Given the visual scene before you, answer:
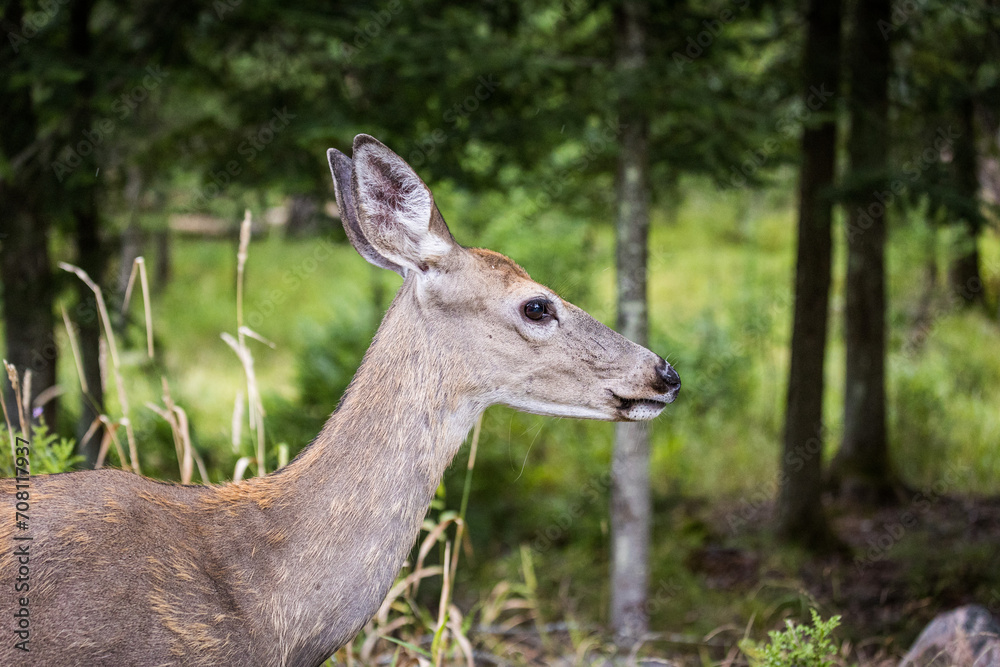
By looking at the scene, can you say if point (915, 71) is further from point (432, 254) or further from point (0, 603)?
point (0, 603)

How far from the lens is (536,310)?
2721 millimetres

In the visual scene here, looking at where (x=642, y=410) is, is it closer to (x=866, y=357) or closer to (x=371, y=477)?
(x=371, y=477)

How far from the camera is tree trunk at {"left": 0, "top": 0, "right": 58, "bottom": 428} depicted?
560 cm

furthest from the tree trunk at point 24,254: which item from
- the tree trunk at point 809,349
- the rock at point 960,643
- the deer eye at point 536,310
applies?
the tree trunk at point 809,349

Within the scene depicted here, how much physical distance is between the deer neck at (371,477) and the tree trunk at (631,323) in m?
2.46

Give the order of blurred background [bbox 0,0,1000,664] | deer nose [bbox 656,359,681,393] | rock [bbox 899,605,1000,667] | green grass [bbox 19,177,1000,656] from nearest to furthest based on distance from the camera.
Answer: deer nose [bbox 656,359,681,393], rock [bbox 899,605,1000,667], blurred background [bbox 0,0,1000,664], green grass [bbox 19,177,1000,656]

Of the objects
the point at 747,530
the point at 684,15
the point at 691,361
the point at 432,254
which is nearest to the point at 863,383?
the point at 747,530

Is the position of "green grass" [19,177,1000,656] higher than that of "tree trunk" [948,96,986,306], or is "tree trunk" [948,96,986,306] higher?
"tree trunk" [948,96,986,306]

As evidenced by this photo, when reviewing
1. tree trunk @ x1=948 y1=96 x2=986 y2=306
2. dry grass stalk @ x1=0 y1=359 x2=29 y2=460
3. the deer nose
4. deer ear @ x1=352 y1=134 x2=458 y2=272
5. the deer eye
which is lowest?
dry grass stalk @ x1=0 y1=359 x2=29 y2=460

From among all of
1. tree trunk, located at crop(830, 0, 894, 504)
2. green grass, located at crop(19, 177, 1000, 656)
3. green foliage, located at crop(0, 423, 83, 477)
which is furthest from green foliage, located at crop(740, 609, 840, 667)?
tree trunk, located at crop(830, 0, 894, 504)

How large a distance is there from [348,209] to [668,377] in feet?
3.77

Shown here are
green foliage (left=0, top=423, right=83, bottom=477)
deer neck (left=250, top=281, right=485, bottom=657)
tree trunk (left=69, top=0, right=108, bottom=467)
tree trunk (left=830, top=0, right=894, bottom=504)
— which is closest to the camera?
deer neck (left=250, top=281, right=485, bottom=657)

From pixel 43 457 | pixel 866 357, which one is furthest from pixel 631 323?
pixel 866 357

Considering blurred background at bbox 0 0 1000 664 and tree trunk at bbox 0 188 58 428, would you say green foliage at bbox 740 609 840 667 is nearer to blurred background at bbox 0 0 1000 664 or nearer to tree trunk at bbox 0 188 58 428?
blurred background at bbox 0 0 1000 664
